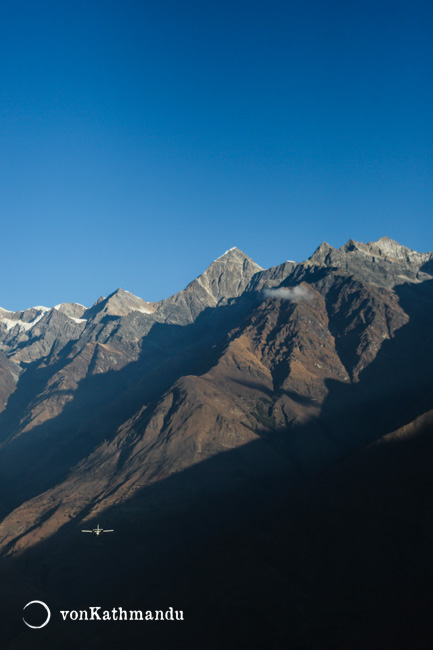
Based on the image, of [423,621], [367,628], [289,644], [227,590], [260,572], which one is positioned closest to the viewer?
[423,621]

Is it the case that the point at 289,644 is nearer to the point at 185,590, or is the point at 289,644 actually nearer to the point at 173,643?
the point at 173,643

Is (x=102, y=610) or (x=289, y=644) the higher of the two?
(x=102, y=610)

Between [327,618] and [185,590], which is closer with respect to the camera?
[327,618]

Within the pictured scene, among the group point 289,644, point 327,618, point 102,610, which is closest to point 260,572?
point 327,618

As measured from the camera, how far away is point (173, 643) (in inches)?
5881

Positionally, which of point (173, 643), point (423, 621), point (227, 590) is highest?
point (227, 590)

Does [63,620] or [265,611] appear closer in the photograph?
[265,611]

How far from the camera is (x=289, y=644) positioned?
142250mm

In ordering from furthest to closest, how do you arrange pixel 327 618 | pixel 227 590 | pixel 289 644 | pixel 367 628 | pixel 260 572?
pixel 260 572 < pixel 227 590 < pixel 327 618 < pixel 289 644 < pixel 367 628

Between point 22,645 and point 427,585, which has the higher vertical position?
point 22,645

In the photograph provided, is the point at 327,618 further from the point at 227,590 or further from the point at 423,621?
the point at 423,621

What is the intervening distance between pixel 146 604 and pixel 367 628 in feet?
240

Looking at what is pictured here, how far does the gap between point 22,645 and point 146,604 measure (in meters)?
40.9

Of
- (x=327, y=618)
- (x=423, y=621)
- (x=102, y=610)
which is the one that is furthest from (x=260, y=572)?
(x=423, y=621)
